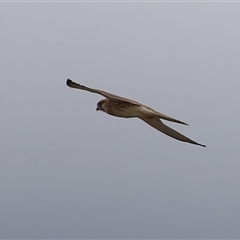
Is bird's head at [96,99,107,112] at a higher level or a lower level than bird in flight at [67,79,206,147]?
higher

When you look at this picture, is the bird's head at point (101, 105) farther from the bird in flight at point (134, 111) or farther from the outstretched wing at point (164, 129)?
the outstretched wing at point (164, 129)

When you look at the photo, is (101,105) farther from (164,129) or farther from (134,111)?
(164,129)

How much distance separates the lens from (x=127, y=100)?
5258mm

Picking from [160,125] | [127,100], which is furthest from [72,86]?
[160,125]

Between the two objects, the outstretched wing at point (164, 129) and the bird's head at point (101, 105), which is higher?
the bird's head at point (101, 105)

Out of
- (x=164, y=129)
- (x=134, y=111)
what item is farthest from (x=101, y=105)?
(x=164, y=129)

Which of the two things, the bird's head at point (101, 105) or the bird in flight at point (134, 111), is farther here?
the bird's head at point (101, 105)

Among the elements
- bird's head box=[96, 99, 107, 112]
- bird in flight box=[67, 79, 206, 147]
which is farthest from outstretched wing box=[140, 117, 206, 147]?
bird's head box=[96, 99, 107, 112]

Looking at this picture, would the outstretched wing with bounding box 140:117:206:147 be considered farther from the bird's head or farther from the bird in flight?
the bird's head

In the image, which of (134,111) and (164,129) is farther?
A: (164,129)

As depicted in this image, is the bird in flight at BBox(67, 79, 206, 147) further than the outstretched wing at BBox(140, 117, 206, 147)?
No

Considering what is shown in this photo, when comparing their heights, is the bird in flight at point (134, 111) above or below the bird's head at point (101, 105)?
below

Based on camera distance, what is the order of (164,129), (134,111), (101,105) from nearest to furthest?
1. (134,111)
2. (101,105)
3. (164,129)

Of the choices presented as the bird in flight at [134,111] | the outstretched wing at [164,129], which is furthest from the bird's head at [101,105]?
the outstretched wing at [164,129]
